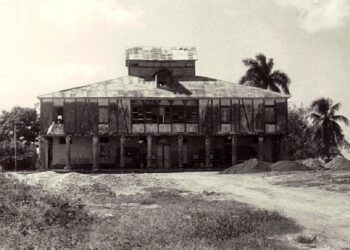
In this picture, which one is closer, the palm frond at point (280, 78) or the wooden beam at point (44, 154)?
the wooden beam at point (44, 154)

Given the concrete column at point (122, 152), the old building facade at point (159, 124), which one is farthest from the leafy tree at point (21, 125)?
the concrete column at point (122, 152)

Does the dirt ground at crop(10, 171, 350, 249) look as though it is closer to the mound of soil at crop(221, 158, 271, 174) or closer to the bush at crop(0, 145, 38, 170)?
the mound of soil at crop(221, 158, 271, 174)

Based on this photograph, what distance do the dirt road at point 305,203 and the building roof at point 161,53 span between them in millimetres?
22044

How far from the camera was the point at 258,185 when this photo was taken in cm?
2323

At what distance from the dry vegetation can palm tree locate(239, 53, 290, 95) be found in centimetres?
3957

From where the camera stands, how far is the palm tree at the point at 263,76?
54844 millimetres

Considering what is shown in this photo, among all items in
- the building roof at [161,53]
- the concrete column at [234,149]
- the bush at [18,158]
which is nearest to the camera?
the concrete column at [234,149]

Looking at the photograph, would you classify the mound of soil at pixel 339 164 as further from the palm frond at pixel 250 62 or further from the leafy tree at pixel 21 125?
the leafy tree at pixel 21 125

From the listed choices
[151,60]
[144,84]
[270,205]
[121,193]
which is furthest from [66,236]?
[151,60]

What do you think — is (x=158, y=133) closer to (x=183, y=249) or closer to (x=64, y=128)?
(x=64, y=128)

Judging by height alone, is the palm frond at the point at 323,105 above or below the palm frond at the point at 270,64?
below

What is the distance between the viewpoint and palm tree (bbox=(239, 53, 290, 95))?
5484 cm

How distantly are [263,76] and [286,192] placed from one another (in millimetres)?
36477

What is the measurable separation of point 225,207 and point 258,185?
883 cm
